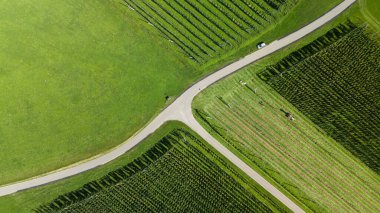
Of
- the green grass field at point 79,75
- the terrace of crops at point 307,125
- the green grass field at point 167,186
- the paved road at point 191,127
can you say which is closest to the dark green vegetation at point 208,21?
the green grass field at point 79,75

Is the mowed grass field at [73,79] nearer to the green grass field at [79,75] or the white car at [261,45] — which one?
the green grass field at [79,75]

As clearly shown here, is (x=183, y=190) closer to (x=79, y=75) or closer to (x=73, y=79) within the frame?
(x=79, y=75)

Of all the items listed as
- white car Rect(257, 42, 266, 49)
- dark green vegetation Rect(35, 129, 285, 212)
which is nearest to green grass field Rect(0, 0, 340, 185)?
white car Rect(257, 42, 266, 49)

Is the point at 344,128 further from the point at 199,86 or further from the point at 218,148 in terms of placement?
the point at 199,86

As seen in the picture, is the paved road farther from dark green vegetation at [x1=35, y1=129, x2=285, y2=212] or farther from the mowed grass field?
dark green vegetation at [x1=35, y1=129, x2=285, y2=212]

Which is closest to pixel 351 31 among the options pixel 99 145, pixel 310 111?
pixel 310 111
